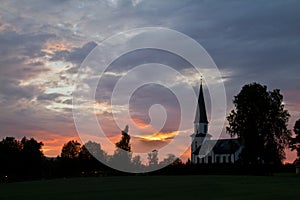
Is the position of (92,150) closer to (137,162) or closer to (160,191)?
(137,162)

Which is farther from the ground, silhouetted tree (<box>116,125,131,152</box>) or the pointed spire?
the pointed spire

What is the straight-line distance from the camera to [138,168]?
98812 mm

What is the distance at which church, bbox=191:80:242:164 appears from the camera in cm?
12975

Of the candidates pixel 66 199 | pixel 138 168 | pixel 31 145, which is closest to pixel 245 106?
pixel 138 168

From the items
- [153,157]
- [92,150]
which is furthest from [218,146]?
[92,150]

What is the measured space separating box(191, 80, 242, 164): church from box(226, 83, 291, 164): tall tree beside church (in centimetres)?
4980

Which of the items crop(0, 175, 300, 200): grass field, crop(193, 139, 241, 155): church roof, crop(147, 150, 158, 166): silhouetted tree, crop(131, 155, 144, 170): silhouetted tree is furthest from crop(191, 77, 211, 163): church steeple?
crop(0, 175, 300, 200): grass field

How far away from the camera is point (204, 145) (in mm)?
132375

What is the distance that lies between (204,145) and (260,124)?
5846 cm

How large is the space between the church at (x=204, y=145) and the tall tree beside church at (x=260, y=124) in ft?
163

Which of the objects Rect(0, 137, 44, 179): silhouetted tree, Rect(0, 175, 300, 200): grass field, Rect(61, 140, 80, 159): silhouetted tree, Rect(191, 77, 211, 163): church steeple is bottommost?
Rect(0, 175, 300, 200): grass field

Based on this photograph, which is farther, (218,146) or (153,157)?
(218,146)

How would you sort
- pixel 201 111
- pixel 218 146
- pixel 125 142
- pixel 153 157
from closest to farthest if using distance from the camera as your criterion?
pixel 125 142 < pixel 153 157 < pixel 218 146 < pixel 201 111

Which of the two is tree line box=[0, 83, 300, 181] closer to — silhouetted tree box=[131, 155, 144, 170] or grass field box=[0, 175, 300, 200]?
silhouetted tree box=[131, 155, 144, 170]
